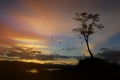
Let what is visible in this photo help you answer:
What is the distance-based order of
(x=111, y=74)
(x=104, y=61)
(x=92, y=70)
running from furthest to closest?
(x=104, y=61)
(x=92, y=70)
(x=111, y=74)

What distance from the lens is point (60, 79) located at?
4050 centimetres

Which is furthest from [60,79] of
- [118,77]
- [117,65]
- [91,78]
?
[117,65]

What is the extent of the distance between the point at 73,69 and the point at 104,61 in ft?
21.3

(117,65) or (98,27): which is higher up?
(98,27)

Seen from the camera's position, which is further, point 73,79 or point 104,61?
point 104,61

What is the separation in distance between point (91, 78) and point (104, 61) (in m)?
11.4

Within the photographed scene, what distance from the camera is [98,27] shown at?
178ft

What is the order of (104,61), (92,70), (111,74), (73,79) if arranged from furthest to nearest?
(104,61), (92,70), (111,74), (73,79)

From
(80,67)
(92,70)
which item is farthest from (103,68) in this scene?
(80,67)

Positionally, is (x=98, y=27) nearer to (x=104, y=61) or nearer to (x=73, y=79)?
(x=104, y=61)

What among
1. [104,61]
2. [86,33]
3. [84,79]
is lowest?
[84,79]

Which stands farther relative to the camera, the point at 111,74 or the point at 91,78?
the point at 111,74

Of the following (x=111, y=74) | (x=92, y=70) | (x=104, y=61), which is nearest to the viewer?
(x=111, y=74)

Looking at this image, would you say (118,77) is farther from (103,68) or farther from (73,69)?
(73,69)
